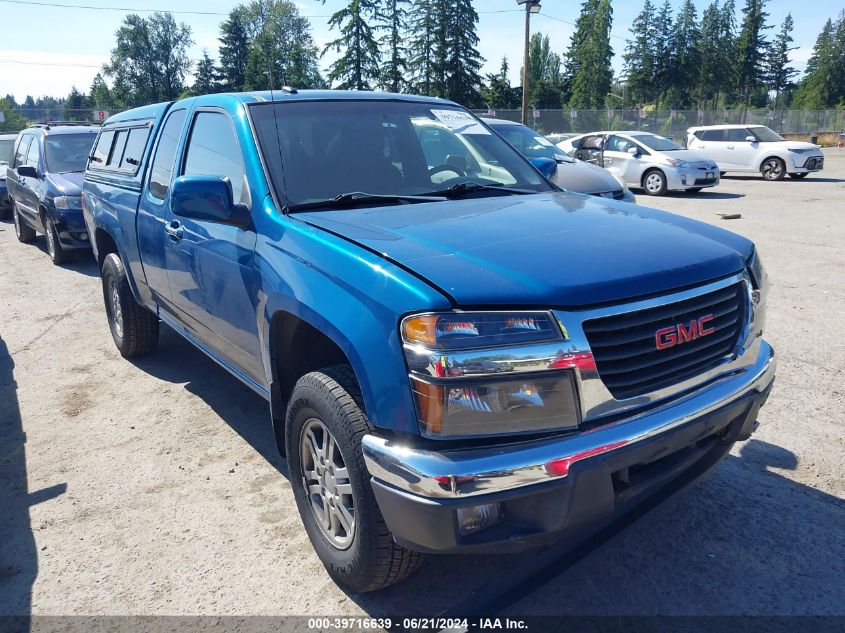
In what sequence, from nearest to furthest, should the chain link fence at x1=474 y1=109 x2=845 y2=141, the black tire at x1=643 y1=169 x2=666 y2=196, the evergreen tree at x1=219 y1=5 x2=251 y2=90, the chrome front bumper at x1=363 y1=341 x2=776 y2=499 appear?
the chrome front bumper at x1=363 y1=341 x2=776 y2=499, the black tire at x1=643 y1=169 x2=666 y2=196, the chain link fence at x1=474 y1=109 x2=845 y2=141, the evergreen tree at x1=219 y1=5 x2=251 y2=90

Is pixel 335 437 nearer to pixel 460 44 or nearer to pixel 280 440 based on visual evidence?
pixel 280 440

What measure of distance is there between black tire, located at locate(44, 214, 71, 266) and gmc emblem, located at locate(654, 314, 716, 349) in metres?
9.18

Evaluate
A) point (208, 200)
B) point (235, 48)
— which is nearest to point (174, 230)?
point (208, 200)

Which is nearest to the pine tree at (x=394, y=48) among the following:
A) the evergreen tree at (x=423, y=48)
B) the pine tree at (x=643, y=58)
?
the evergreen tree at (x=423, y=48)

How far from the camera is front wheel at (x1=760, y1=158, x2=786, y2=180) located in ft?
63.6

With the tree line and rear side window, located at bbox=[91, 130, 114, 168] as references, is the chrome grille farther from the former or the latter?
the tree line

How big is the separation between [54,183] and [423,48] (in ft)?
178

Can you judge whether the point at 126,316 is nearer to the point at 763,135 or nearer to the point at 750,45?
the point at 763,135

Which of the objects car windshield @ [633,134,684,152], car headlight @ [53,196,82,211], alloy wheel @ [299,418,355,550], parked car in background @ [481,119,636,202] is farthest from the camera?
car windshield @ [633,134,684,152]

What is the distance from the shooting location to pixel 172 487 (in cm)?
352

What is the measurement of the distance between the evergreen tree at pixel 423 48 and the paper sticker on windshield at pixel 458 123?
56.2 m

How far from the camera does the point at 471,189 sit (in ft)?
11.1

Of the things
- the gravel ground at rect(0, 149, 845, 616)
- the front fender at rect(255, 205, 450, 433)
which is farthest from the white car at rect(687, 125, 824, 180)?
the front fender at rect(255, 205, 450, 433)

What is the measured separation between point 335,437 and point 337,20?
36.5 meters
